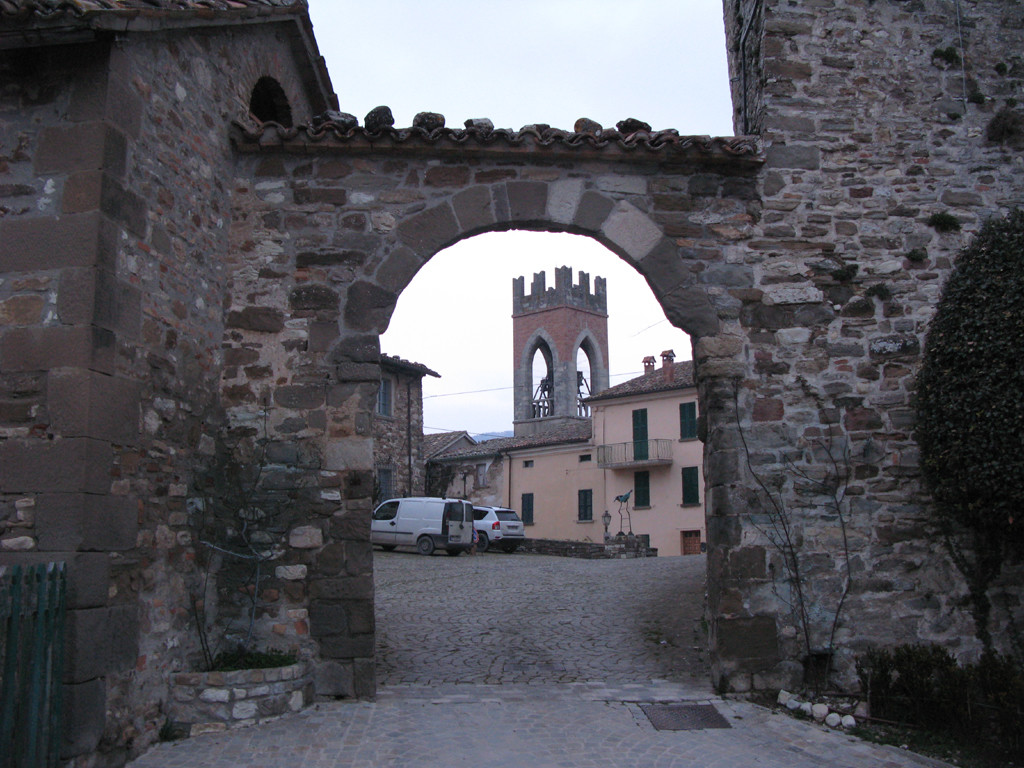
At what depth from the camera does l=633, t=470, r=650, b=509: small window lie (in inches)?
1156

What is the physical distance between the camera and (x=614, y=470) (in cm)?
3022

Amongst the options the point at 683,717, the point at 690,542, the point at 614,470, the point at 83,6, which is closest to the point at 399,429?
the point at 614,470

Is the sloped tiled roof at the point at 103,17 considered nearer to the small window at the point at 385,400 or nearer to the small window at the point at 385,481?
the small window at the point at 385,400

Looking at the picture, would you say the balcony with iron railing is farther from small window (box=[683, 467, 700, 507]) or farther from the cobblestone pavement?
the cobblestone pavement

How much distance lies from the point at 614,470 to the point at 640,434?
1.65 meters

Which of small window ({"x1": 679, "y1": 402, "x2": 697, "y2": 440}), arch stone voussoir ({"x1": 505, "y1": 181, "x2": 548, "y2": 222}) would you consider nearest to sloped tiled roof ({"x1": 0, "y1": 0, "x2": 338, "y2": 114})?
arch stone voussoir ({"x1": 505, "y1": 181, "x2": 548, "y2": 222})

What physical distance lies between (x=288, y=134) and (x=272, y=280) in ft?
3.66

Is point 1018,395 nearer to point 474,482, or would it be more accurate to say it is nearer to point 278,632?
point 278,632

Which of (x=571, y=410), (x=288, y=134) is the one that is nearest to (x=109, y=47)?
(x=288, y=134)

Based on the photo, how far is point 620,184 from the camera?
6.70 metres

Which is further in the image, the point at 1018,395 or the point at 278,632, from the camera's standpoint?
the point at 278,632

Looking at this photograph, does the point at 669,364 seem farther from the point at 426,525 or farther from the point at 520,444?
→ the point at 426,525

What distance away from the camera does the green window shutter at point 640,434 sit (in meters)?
29.2

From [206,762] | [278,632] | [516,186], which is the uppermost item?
[516,186]
